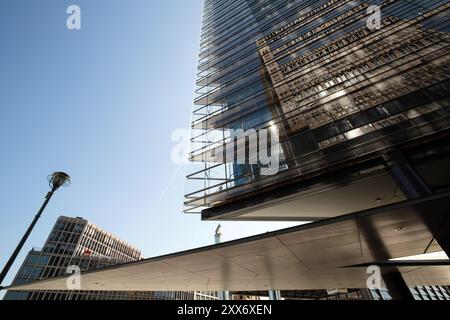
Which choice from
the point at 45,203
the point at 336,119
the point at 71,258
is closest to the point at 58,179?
the point at 45,203

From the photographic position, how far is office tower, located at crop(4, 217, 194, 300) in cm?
6153

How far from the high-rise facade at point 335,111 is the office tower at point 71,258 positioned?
62.0 meters

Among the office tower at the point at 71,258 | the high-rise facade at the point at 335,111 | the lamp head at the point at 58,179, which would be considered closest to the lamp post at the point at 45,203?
the lamp head at the point at 58,179

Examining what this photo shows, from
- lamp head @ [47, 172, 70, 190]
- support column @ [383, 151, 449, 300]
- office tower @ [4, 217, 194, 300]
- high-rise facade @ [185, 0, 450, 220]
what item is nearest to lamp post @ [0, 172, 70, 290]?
lamp head @ [47, 172, 70, 190]

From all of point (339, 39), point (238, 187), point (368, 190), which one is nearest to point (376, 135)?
point (368, 190)

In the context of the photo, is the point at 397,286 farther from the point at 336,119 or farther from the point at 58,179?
the point at 58,179

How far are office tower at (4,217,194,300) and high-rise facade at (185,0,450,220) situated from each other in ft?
204

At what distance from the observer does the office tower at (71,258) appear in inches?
2422

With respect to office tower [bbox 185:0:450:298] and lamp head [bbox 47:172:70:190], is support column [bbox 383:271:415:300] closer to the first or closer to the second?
office tower [bbox 185:0:450:298]

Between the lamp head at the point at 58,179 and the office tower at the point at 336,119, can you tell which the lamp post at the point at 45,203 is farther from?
the office tower at the point at 336,119

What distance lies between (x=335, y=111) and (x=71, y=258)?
8175cm

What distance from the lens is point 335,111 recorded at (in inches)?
455

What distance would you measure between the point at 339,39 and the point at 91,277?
18.1 m

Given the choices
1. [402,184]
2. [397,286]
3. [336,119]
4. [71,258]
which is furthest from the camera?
[71,258]
